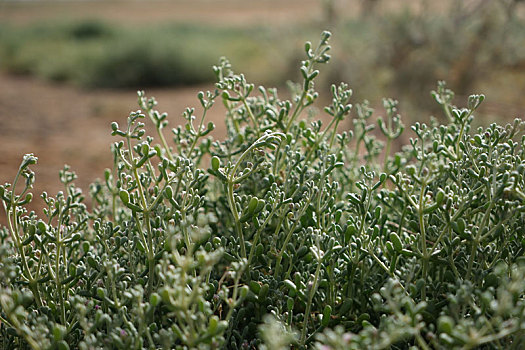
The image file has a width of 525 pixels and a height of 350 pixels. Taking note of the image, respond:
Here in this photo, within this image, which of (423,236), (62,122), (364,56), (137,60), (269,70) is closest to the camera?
(423,236)

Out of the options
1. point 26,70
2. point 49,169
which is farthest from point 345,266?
point 26,70

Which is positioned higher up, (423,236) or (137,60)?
(137,60)

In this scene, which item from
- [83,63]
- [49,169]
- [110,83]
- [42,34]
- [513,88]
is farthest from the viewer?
[42,34]

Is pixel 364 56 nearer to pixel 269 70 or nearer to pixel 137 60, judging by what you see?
pixel 269 70

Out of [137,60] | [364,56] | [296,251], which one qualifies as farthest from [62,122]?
[296,251]

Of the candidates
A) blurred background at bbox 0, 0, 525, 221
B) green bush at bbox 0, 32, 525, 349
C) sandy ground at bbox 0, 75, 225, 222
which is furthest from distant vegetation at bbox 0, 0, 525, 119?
green bush at bbox 0, 32, 525, 349

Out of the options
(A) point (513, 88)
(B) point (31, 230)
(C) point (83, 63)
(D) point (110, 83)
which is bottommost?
(B) point (31, 230)

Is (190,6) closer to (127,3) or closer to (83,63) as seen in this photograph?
(127,3)

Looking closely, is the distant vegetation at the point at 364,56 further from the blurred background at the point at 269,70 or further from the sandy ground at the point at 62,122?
the sandy ground at the point at 62,122

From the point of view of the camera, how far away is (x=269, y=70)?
10.6 metres

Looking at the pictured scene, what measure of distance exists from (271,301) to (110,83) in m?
9.76

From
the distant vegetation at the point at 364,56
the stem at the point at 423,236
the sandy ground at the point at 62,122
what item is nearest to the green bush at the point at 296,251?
the stem at the point at 423,236

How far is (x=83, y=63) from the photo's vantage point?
1146 centimetres

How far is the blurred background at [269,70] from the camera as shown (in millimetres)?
5777
